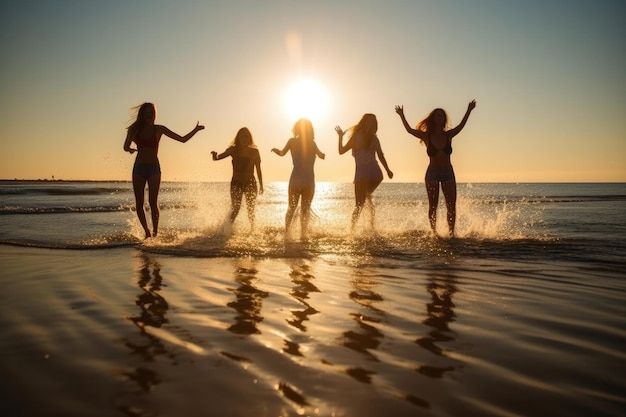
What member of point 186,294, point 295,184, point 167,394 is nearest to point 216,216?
point 295,184

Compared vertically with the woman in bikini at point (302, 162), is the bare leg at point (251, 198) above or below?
below

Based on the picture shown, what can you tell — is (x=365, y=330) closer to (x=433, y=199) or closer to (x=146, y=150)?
(x=433, y=199)

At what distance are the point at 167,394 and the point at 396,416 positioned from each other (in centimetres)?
101

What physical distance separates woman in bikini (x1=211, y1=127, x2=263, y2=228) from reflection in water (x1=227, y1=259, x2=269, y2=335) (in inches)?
190

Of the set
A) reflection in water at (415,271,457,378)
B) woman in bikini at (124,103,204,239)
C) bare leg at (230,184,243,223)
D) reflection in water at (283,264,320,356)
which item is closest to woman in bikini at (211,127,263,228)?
bare leg at (230,184,243,223)

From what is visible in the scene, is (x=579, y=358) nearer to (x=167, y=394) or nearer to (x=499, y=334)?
(x=499, y=334)

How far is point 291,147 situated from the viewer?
31.6ft

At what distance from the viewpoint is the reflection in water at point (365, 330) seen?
2.39m

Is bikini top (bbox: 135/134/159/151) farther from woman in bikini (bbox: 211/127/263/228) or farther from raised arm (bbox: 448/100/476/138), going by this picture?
raised arm (bbox: 448/100/476/138)

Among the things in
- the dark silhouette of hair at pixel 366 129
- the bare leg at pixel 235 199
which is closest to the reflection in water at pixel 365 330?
the dark silhouette of hair at pixel 366 129

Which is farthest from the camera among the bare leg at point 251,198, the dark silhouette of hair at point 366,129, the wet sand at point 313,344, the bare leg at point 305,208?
the bare leg at point 251,198

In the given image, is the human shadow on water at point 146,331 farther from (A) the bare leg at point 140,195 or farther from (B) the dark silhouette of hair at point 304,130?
(B) the dark silhouette of hair at point 304,130

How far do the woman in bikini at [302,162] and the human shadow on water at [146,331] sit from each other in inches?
180

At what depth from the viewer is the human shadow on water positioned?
2262 mm
